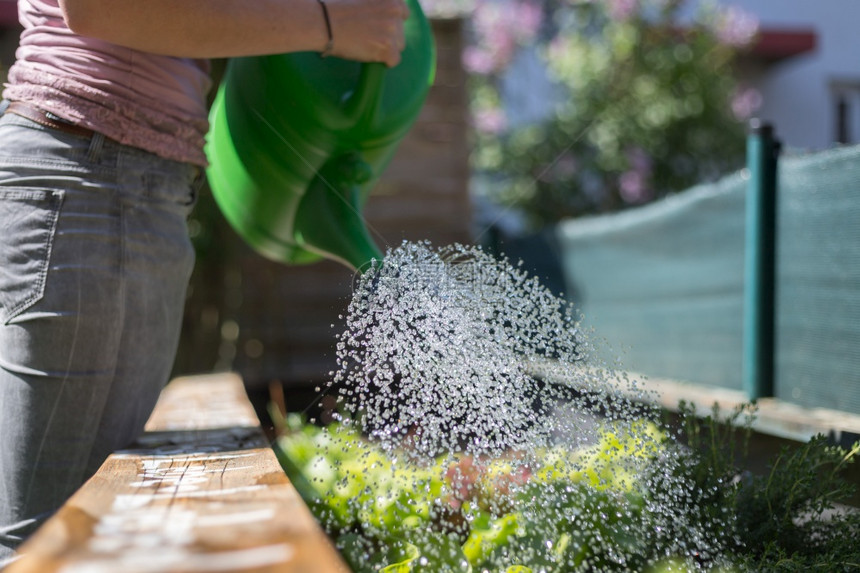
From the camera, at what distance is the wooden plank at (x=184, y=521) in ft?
1.94

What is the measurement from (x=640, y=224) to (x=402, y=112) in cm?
180

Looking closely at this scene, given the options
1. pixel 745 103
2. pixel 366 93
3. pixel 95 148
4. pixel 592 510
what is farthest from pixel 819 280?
pixel 745 103

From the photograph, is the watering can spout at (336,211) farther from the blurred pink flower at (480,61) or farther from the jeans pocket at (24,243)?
the blurred pink flower at (480,61)

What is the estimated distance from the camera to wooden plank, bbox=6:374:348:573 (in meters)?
0.59

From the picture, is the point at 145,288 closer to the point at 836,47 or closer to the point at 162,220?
the point at 162,220

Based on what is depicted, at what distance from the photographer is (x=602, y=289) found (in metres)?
3.28

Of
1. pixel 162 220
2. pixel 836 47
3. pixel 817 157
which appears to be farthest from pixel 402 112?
pixel 836 47

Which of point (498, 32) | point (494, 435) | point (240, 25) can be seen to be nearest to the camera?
point (494, 435)

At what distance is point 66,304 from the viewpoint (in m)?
1.17

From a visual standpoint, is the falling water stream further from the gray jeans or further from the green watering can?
the gray jeans

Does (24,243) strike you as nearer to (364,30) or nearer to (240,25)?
(240,25)

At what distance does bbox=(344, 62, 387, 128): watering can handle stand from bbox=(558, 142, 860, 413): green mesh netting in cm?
48

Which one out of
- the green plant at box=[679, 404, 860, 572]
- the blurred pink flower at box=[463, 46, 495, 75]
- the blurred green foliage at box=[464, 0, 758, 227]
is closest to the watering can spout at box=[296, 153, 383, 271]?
the green plant at box=[679, 404, 860, 572]

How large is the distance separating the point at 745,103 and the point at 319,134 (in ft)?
18.6
